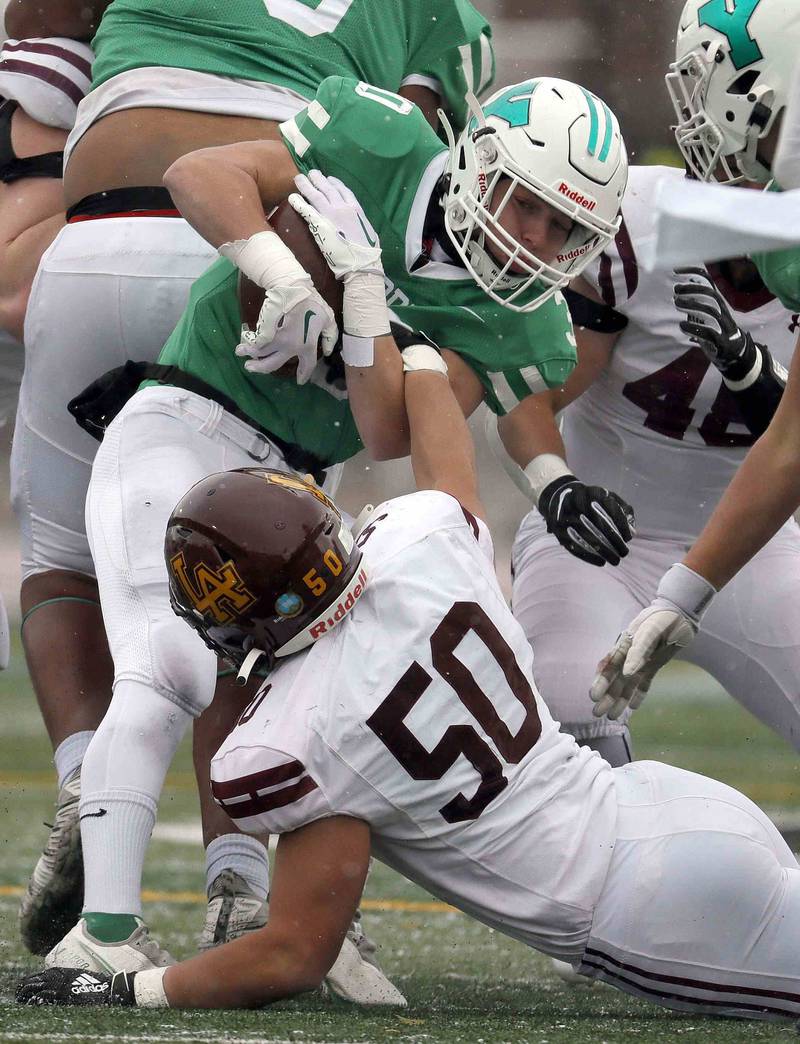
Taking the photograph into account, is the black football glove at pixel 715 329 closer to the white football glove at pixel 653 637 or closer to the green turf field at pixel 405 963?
the white football glove at pixel 653 637

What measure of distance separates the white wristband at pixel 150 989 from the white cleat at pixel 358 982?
512 millimetres

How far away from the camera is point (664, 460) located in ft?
11.2

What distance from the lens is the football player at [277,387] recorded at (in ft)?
7.51

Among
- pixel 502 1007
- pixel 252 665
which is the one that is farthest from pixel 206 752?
pixel 252 665

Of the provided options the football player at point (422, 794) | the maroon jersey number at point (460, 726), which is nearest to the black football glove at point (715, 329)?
the football player at point (422, 794)

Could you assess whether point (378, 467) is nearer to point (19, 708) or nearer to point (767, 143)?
point (19, 708)

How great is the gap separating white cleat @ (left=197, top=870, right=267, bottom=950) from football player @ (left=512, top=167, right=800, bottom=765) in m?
0.70

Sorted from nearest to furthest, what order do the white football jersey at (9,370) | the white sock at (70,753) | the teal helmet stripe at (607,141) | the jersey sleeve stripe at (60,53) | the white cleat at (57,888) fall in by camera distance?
the teal helmet stripe at (607,141) → the white cleat at (57,888) → the white sock at (70,753) → the jersey sleeve stripe at (60,53) → the white football jersey at (9,370)

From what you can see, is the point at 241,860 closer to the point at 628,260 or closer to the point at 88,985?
the point at 88,985

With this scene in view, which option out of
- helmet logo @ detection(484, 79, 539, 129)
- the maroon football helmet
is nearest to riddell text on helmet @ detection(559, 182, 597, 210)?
helmet logo @ detection(484, 79, 539, 129)

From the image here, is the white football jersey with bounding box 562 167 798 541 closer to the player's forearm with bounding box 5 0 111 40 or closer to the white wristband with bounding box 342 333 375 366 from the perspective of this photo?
the white wristband with bounding box 342 333 375 366

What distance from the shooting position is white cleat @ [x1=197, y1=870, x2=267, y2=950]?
2709 millimetres

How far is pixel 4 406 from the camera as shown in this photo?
13.0 feet

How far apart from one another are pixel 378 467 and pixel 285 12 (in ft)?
24.4
